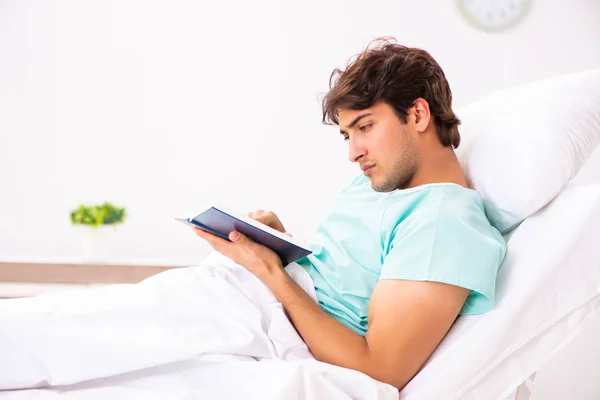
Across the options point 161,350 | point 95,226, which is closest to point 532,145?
point 161,350

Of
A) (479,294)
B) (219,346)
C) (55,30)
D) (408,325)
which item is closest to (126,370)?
(219,346)

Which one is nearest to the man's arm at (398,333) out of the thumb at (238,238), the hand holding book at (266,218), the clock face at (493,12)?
the thumb at (238,238)

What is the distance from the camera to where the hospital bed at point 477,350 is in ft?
3.16

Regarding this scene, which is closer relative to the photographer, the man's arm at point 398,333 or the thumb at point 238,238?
the man's arm at point 398,333

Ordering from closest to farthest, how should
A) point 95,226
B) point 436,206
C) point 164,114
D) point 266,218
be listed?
point 436,206 < point 266,218 < point 95,226 < point 164,114

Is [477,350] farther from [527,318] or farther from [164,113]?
[164,113]

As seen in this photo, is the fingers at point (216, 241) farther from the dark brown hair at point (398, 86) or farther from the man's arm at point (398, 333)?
the dark brown hair at point (398, 86)

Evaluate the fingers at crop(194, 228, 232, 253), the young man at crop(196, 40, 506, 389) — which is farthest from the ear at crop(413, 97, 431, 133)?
the fingers at crop(194, 228, 232, 253)

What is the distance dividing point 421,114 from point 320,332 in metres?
0.54

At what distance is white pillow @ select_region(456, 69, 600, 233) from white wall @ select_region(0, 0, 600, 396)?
1336 mm

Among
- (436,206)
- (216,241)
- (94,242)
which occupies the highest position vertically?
(436,206)

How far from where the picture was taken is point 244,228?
1.21 metres

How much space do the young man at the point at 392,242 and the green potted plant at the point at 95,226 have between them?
3.88ft

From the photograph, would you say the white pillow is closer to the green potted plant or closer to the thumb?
the thumb
